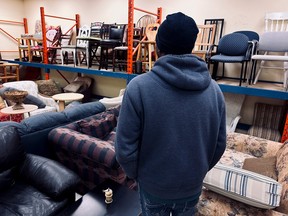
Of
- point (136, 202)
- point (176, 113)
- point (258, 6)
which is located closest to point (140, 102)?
point (176, 113)

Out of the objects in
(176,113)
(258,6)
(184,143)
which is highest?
(258,6)

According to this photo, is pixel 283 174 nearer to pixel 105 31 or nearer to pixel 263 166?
pixel 263 166

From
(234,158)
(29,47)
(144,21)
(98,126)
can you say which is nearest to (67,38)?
(29,47)

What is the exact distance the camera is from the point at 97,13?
569 centimetres

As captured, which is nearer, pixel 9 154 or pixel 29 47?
pixel 9 154

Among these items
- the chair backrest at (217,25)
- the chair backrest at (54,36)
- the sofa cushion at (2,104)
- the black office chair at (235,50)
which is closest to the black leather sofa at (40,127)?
the sofa cushion at (2,104)

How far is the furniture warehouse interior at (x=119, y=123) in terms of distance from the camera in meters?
1.18

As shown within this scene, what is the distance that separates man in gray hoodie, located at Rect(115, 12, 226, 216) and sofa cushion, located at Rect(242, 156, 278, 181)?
1.16 metres

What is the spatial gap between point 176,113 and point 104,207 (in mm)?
988

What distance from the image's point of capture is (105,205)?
1452 mm

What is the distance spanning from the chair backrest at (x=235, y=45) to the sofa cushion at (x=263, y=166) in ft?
5.84

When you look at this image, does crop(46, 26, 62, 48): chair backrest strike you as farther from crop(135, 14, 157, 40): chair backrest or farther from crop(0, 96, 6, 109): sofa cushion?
crop(0, 96, 6, 109): sofa cushion

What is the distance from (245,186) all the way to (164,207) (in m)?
0.46

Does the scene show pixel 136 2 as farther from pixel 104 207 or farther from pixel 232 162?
pixel 104 207
